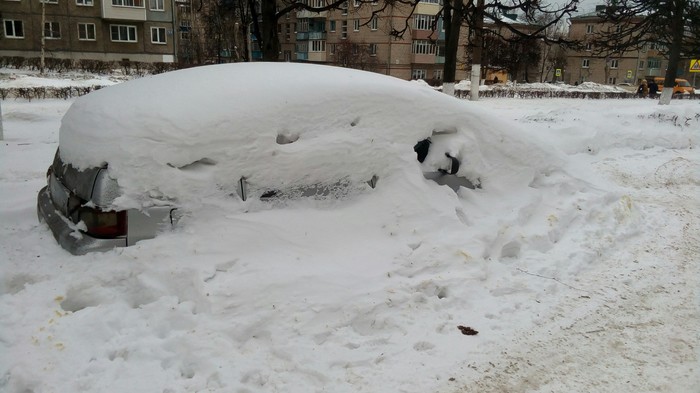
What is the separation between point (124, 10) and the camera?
142ft

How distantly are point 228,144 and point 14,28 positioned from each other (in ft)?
155

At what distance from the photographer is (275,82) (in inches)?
163

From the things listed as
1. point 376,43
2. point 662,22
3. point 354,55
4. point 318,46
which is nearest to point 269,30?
point 662,22

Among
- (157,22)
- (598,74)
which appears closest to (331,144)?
(157,22)

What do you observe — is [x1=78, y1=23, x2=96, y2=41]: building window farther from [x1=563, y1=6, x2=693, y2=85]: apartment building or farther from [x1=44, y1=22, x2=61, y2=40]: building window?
[x1=563, y1=6, x2=693, y2=85]: apartment building

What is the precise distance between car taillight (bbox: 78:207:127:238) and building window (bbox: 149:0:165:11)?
1848 inches

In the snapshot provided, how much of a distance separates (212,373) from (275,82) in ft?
7.51

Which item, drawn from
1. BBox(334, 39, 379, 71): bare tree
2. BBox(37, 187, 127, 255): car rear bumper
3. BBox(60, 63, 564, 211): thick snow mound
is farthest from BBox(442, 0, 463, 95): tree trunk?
BBox(334, 39, 379, 71): bare tree

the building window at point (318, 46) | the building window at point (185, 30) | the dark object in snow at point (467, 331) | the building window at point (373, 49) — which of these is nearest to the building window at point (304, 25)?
the building window at point (318, 46)

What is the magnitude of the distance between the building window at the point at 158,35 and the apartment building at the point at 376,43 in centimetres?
1485

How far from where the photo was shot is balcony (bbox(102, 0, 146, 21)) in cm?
4284

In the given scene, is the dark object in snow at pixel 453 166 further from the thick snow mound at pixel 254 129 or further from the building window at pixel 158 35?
the building window at pixel 158 35

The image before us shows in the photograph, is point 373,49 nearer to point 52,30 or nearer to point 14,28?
point 52,30

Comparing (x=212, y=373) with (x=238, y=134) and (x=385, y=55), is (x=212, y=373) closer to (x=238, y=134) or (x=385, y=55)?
(x=238, y=134)
